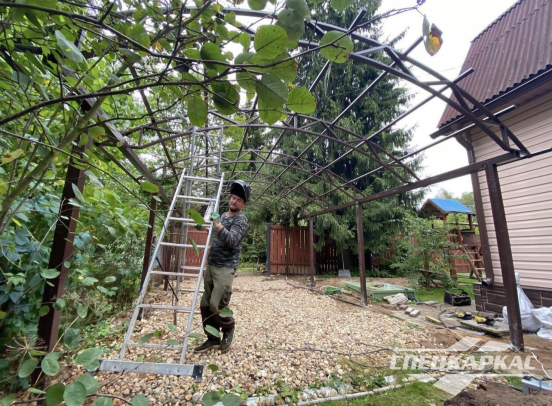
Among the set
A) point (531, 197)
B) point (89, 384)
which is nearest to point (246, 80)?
point (89, 384)

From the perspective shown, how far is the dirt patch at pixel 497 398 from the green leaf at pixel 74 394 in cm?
170

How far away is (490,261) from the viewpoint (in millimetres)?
4531

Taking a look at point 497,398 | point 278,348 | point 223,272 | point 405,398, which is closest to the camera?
point 497,398

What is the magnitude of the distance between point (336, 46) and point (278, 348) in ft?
9.68

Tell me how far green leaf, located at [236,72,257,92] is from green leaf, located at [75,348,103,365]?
661 millimetres

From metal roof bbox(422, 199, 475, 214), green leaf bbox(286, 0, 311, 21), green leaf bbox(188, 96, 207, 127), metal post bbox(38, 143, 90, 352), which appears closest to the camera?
green leaf bbox(286, 0, 311, 21)

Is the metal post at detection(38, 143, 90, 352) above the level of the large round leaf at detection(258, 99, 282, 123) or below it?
below

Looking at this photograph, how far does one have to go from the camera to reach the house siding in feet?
12.6

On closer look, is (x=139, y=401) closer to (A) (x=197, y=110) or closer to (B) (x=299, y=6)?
(A) (x=197, y=110)

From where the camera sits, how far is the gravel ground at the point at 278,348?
1.99m

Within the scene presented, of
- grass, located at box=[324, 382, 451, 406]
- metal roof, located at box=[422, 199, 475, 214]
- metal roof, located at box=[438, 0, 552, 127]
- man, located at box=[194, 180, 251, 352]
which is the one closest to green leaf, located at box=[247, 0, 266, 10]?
man, located at box=[194, 180, 251, 352]

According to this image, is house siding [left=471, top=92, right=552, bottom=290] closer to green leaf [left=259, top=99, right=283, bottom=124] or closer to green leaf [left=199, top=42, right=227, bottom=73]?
green leaf [left=259, top=99, right=283, bottom=124]

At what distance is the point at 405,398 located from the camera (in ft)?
6.29

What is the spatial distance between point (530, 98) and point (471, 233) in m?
7.81
